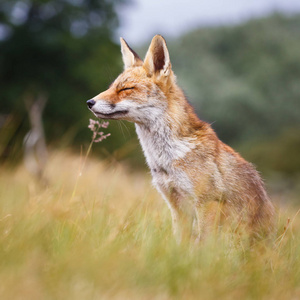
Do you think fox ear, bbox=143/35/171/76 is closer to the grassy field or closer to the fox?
the fox

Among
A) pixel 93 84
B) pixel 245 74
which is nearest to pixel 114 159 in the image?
pixel 93 84

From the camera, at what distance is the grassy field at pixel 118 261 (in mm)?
3381

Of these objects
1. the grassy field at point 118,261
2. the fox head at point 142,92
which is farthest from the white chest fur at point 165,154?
the grassy field at point 118,261

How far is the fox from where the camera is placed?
5.38 meters

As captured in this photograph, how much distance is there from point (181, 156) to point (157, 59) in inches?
57.1

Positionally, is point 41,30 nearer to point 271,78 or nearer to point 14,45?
point 14,45

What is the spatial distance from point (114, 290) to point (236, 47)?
3849 cm

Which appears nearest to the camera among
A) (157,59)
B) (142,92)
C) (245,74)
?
(142,92)

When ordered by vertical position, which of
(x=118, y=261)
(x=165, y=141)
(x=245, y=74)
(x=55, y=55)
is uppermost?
(x=55, y=55)

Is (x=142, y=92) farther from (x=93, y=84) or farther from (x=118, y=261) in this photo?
(x=93, y=84)

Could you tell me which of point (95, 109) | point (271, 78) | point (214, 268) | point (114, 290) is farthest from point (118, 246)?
point (271, 78)

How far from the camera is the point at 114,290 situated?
11.1 ft

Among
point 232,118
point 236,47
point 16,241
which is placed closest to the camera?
point 16,241

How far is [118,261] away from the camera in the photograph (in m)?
3.68
